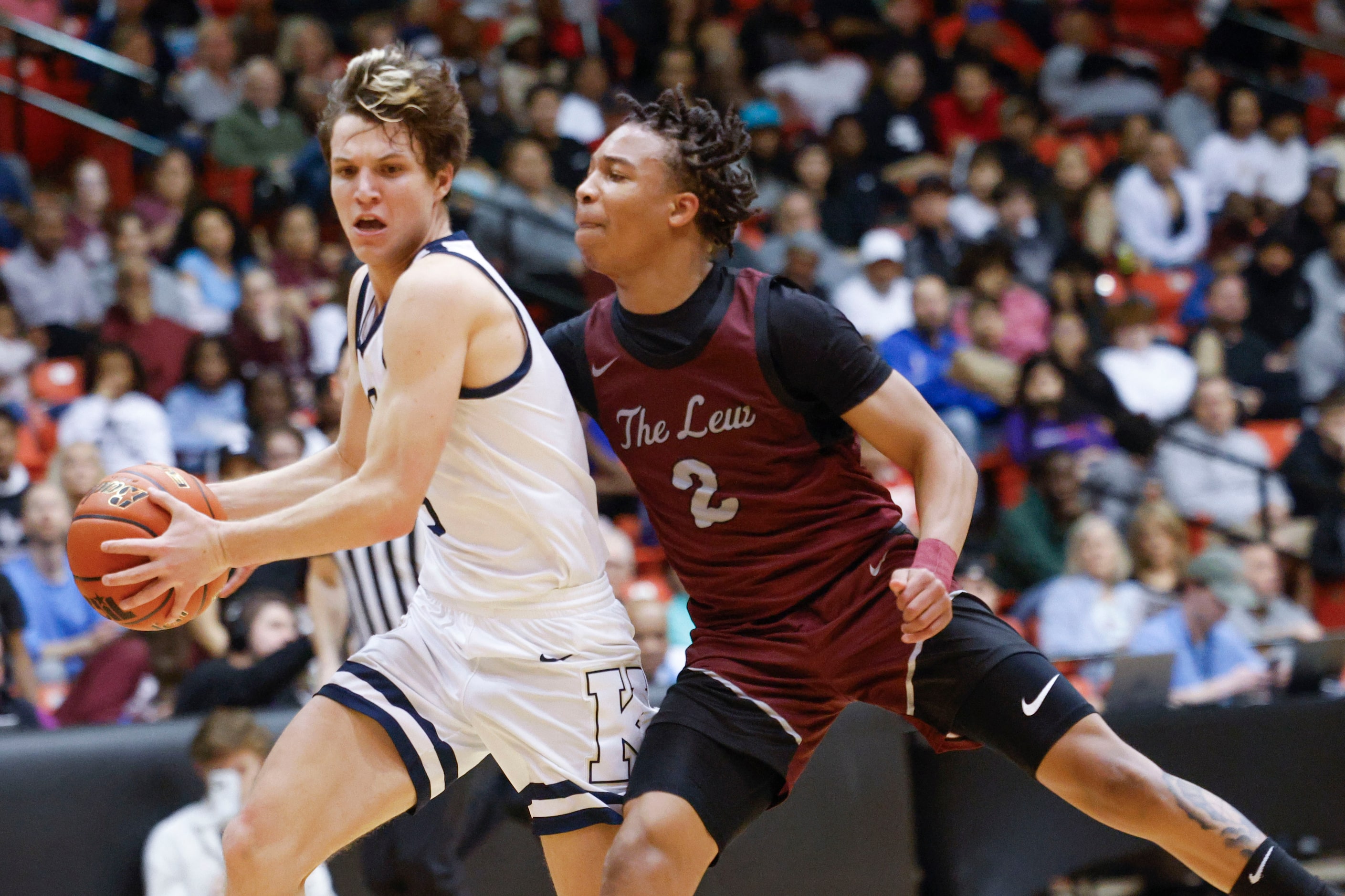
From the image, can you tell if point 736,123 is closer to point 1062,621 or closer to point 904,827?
point 904,827

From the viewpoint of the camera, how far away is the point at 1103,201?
1083 cm

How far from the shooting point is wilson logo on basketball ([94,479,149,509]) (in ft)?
9.41

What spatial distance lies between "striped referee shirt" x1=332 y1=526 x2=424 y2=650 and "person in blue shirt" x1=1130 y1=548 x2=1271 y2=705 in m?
3.14

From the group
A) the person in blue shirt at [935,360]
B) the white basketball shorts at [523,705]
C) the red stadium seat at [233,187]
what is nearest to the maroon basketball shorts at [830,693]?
the white basketball shorts at [523,705]

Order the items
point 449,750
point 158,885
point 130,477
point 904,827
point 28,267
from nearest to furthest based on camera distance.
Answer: point 130,477, point 449,750, point 158,885, point 904,827, point 28,267

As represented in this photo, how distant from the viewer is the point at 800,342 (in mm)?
3213

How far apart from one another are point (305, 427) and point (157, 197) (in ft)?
9.39

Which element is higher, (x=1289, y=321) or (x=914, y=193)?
(x=914, y=193)

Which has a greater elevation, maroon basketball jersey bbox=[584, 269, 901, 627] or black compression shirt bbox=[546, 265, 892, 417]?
black compression shirt bbox=[546, 265, 892, 417]

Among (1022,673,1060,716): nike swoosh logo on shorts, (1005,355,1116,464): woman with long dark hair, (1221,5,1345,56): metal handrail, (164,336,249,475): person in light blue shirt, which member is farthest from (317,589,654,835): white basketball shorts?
(1221,5,1345,56): metal handrail

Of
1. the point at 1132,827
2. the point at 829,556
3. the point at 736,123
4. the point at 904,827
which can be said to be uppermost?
the point at 736,123

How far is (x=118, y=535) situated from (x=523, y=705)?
34.8 inches

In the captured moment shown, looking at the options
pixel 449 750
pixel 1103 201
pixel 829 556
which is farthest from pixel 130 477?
pixel 1103 201

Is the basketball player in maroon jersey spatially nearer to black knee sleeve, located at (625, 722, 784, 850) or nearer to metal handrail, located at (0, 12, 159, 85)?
black knee sleeve, located at (625, 722, 784, 850)
